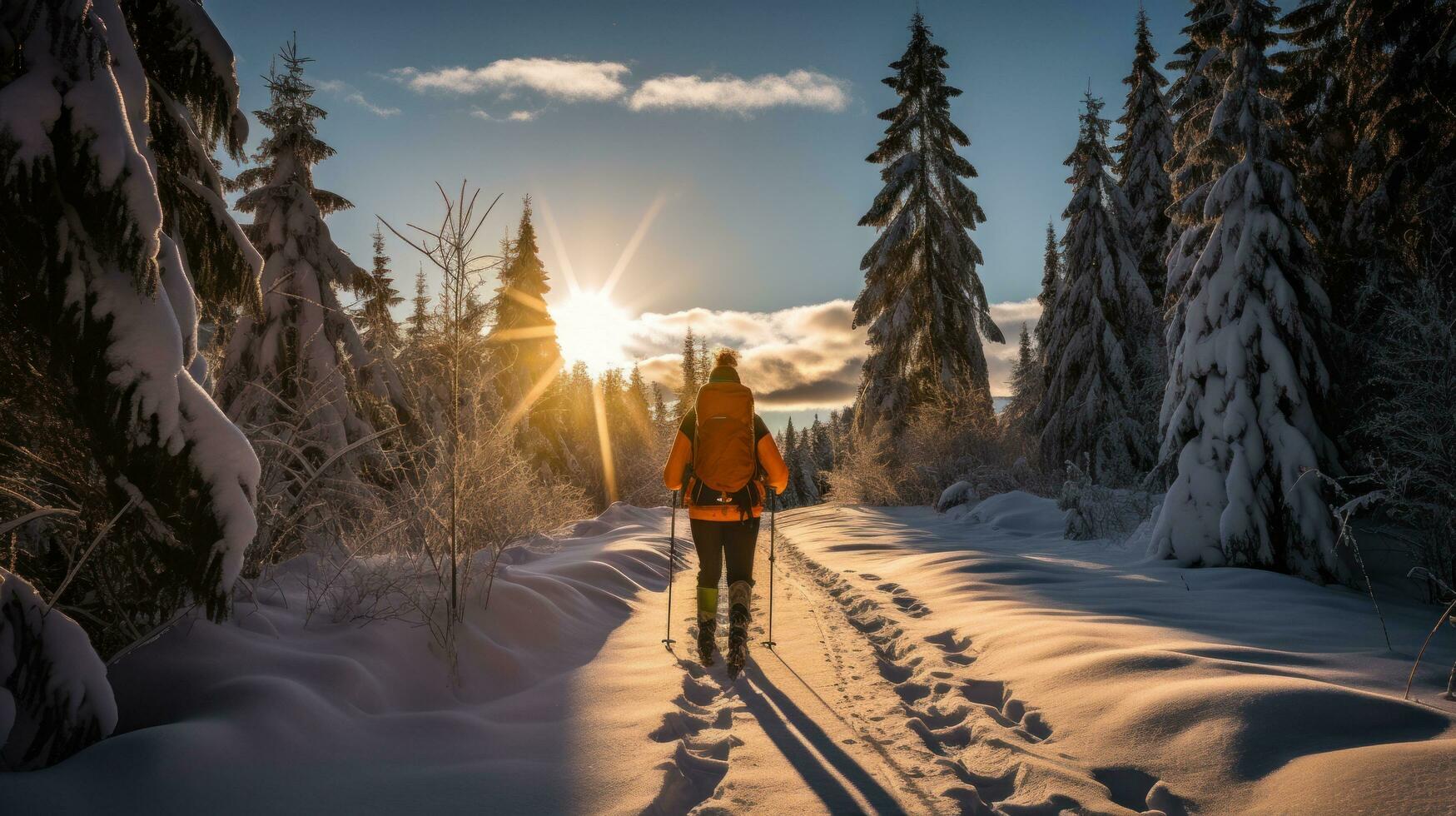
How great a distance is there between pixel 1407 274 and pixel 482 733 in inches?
485

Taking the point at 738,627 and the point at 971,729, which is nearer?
the point at 971,729

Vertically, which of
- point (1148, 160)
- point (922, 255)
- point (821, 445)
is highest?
point (1148, 160)

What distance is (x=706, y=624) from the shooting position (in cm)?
489

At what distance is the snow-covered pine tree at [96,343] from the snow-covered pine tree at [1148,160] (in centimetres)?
2394

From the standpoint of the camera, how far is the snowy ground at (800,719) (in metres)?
2.48

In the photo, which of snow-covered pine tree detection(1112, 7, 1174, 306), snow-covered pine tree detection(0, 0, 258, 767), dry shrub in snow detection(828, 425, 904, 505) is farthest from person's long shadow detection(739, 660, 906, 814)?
snow-covered pine tree detection(1112, 7, 1174, 306)

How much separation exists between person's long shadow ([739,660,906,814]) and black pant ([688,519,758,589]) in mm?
880

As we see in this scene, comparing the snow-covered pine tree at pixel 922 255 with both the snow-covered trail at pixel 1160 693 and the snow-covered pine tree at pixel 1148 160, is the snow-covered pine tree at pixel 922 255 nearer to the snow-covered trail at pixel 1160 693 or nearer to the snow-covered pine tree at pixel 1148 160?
the snow-covered pine tree at pixel 1148 160

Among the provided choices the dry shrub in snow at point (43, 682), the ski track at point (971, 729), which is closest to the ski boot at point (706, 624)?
the ski track at point (971, 729)

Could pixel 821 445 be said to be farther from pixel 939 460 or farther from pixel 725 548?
pixel 725 548

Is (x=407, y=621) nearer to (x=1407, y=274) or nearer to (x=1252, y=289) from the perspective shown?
(x=1252, y=289)

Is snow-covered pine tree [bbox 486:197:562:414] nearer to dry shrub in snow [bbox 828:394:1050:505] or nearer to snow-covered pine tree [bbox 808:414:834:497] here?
dry shrub in snow [bbox 828:394:1050:505]

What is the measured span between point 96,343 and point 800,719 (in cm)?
361

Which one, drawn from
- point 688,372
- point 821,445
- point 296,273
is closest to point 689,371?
point 688,372
